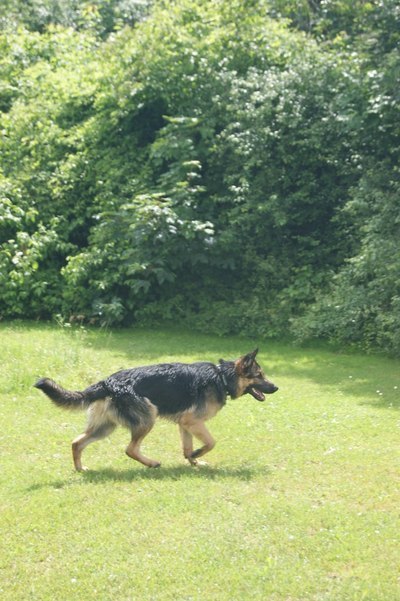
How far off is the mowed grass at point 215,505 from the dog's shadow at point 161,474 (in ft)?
0.07

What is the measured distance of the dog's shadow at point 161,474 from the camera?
850 cm

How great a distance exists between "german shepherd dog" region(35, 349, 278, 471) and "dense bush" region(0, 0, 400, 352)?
7.26 m

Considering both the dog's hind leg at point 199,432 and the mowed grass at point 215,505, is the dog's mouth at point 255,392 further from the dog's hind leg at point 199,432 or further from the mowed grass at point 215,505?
the dog's hind leg at point 199,432

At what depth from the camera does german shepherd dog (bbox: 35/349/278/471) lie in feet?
28.6

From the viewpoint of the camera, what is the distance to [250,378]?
9547mm

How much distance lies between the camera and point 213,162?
19.9 meters

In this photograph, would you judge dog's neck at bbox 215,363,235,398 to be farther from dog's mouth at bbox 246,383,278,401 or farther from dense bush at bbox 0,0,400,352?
dense bush at bbox 0,0,400,352

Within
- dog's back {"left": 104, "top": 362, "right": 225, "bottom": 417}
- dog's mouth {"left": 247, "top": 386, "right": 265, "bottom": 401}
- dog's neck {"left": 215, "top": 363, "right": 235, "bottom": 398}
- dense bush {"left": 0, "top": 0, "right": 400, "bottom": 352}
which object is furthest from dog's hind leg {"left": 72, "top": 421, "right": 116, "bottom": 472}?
dense bush {"left": 0, "top": 0, "right": 400, "bottom": 352}

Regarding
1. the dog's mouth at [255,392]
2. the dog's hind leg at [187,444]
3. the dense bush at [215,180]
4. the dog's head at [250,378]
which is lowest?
the dog's hind leg at [187,444]

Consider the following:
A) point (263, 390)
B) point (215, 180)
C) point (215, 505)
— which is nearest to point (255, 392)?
point (263, 390)

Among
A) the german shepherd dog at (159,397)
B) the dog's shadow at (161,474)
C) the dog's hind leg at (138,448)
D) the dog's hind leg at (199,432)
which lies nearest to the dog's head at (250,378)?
the german shepherd dog at (159,397)

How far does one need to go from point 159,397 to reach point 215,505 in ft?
4.84

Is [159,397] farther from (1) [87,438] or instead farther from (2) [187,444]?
(1) [87,438]

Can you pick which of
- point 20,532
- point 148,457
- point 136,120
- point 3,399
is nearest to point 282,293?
point 136,120
